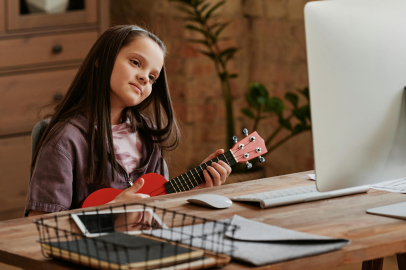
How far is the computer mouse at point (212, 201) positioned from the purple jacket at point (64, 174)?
38cm

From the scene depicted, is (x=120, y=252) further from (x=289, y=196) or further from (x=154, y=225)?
(x=289, y=196)

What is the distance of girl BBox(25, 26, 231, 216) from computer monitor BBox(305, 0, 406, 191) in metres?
0.49

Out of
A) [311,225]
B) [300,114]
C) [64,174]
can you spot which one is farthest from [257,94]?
[311,225]

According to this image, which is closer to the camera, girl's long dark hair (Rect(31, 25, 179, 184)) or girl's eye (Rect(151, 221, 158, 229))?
girl's eye (Rect(151, 221, 158, 229))

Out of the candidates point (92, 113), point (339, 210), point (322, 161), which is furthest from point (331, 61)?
point (92, 113)

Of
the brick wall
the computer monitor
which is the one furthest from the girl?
the brick wall

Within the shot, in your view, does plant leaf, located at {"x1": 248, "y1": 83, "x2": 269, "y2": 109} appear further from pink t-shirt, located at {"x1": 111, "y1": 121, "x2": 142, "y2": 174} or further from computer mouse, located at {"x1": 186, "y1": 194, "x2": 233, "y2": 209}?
computer mouse, located at {"x1": 186, "y1": 194, "x2": 233, "y2": 209}

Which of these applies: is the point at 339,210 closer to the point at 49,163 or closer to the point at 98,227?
the point at 98,227

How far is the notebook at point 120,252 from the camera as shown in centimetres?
81

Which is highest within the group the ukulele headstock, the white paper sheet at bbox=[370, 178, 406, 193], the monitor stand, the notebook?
the ukulele headstock

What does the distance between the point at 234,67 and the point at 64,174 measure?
7.06 feet

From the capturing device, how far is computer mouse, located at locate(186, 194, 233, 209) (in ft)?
3.96

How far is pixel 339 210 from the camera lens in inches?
46.7

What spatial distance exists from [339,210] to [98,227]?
0.49m
